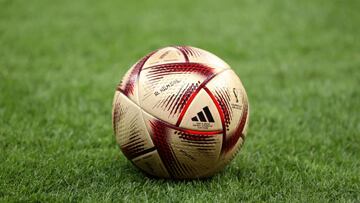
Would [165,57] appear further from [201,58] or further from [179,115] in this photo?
[179,115]

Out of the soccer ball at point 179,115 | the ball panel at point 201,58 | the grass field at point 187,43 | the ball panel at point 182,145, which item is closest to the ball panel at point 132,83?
the soccer ball at point 179,115

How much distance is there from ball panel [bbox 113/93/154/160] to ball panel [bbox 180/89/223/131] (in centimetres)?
32

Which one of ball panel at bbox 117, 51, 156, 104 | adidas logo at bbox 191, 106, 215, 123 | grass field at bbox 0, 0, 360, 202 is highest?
ball panel at bbox 117, 51, 156, 104

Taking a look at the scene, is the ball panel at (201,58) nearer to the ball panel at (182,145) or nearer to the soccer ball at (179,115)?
the soccer ball at (179,115)

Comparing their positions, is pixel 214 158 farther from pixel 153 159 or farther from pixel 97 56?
pixel 97 56

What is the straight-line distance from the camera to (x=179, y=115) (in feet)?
12.7

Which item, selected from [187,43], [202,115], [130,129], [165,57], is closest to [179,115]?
[202,115]

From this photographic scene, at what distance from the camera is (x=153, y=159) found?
3988mm

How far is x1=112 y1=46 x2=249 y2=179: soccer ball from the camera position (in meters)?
3.88

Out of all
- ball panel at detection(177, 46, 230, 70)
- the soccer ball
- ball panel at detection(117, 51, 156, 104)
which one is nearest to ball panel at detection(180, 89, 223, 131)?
the soccer ball

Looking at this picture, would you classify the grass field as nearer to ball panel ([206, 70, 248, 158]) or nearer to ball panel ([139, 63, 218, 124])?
ball panel ([206, 70, 248, 158])

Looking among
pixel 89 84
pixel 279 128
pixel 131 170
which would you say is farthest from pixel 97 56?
pixel 131 170

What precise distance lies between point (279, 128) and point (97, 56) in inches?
147

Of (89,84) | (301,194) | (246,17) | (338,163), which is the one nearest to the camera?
(301,194)
